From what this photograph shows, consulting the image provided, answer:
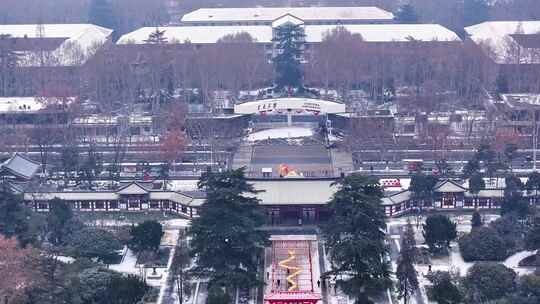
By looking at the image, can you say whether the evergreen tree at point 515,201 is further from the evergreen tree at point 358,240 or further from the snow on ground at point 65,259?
the snow on ground at point 65,259

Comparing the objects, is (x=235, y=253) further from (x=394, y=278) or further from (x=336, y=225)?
(x=394, y=278)

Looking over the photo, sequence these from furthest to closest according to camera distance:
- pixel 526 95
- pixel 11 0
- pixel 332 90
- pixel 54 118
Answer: pixel 11 0 < pixel 332 90 < pixel 526 95 < pixel 54 118

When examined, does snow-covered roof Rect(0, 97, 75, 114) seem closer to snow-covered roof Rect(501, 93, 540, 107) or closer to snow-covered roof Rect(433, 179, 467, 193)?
snow-covered roof Rect(433, 179, 467, 193)

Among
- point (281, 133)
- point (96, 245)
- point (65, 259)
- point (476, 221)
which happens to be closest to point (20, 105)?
point (281, 133)

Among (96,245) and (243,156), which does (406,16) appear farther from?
(96,245)

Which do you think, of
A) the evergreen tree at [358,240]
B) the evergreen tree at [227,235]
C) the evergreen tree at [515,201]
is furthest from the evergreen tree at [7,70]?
the evergreen tree at [515,201]

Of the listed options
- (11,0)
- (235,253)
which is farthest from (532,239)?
(11,0)

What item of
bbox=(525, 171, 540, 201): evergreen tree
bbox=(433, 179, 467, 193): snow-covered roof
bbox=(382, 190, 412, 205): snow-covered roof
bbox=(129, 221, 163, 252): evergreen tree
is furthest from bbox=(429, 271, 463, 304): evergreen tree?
bbox=(525, 171, 540, 201): evergreen tree
